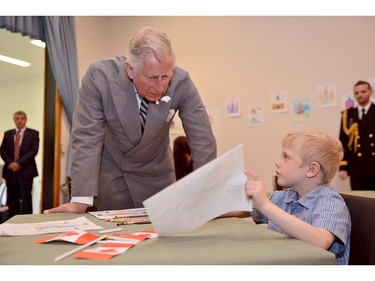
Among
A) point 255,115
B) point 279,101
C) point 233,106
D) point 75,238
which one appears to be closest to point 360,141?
point 279,101

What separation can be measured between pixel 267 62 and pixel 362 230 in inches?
136

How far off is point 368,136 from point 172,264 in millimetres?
3268

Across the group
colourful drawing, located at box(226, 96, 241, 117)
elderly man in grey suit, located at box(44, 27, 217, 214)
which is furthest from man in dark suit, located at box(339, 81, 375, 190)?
elderly man in grey suit, located at box(44, 27, 217, 214)

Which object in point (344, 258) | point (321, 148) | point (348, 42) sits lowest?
point (344, 258)

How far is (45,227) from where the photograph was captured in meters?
1.13

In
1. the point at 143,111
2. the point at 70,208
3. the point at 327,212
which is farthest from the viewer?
the point at 143,111

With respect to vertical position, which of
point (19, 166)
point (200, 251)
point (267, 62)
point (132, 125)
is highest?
point (267, 62)

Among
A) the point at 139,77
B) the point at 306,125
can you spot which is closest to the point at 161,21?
the point at 306,125

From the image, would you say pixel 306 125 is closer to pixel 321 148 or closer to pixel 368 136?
pixel 368 136

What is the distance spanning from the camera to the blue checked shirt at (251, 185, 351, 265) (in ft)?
3.54

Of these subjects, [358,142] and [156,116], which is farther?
[358,142]

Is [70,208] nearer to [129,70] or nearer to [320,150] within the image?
[129,70]

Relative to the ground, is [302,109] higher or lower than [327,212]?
higher
